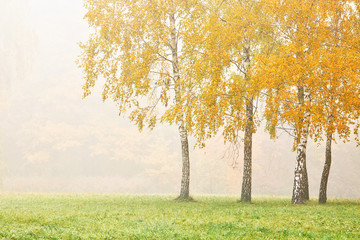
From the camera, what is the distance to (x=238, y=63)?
859 inches

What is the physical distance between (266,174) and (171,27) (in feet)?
169

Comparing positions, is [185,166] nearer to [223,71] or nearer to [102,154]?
[223,71]

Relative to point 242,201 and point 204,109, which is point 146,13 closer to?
point 204,109

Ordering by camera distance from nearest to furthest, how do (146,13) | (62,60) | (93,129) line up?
(146,13)
(93,129)
(62,60)

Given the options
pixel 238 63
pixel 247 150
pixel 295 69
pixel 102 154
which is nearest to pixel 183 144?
pixel 247 150

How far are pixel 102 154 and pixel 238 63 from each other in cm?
5861

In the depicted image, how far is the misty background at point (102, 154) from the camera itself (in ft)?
212

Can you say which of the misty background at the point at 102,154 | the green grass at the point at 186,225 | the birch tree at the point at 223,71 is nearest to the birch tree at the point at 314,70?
the birch tree at the point at 223,71

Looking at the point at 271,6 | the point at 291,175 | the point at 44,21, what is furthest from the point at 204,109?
the point at 44,21

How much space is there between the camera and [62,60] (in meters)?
102

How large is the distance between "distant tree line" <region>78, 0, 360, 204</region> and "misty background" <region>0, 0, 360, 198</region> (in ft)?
117

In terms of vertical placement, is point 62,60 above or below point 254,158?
above

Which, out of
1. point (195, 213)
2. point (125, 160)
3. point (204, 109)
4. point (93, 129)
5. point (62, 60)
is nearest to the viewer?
point (195, 213)

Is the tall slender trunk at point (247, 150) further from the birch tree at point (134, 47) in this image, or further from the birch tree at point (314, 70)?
the birch tree at point (134, 47)
